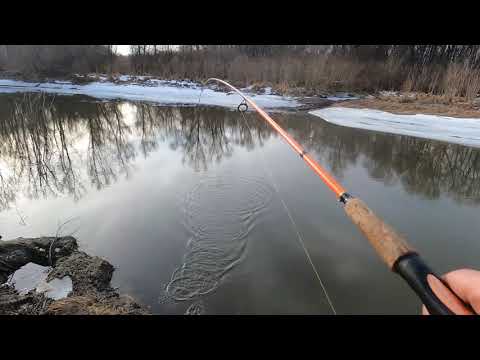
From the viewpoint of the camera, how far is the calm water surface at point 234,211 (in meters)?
3.26

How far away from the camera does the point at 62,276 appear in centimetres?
310

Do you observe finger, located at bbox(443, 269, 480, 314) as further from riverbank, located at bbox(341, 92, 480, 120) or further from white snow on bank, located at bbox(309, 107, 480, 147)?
riverbank, located at bbox(341, 92, 480, 120)

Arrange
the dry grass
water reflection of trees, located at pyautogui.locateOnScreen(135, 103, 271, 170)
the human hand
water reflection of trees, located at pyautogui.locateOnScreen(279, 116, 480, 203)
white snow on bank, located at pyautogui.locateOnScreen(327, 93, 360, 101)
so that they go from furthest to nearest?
white snow on bank, located at pyautogui.locateOnScreen(327, 93, 360, 101) < the dry grass < water reflection of trees, located at pyautogui.locateOnScreen(135, 103, 271, 170) < water reflection of trees, located at pyautogui.locateOnScreen(279, 116, 480, 203) < the human hand

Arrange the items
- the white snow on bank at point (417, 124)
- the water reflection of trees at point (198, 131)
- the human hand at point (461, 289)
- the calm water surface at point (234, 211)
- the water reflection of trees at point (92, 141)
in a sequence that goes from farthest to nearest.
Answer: the white snow on bank at point (417, 124) < the water reflection of trees at point (198, 131) < the water reflection of trees at point (92, 141) < the calm water surface at point (234, 211) < the human hand at point (461, 289)

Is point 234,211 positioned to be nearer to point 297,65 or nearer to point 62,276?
point 62,276

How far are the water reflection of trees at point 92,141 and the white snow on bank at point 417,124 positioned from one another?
14.4ft

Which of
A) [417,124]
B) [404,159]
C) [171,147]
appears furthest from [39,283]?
[417,124]

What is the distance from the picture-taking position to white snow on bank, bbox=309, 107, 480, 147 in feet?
33.4

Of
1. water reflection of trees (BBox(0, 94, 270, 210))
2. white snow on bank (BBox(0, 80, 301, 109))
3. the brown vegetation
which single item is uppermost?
the brown vegetation

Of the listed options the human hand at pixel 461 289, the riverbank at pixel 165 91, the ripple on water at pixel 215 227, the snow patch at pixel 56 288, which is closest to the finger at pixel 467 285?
the human hand at pixel 461 289

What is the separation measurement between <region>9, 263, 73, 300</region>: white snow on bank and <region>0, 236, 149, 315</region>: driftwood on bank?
0.15 ft

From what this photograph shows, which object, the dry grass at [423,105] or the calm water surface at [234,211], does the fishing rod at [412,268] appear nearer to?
the calm water surface at [234,211]

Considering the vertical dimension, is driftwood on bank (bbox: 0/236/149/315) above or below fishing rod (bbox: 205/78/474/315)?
below

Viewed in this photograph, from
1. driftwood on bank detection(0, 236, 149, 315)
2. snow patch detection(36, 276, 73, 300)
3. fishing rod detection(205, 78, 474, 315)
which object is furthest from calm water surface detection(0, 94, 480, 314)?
fishing rod detection(205, 78, 474, 315)
